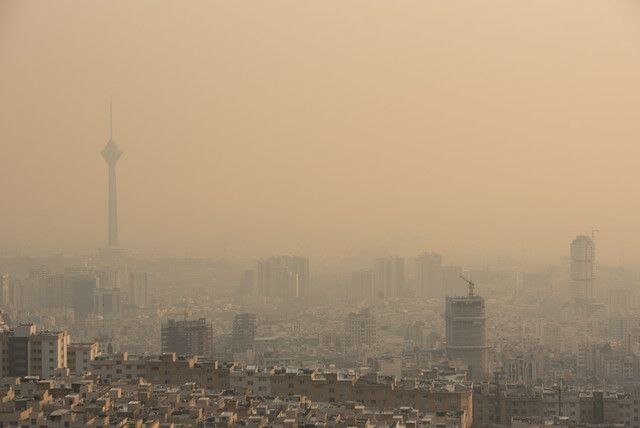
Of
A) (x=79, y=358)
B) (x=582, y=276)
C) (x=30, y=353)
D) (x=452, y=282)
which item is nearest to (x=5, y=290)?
(x=79, y=358)

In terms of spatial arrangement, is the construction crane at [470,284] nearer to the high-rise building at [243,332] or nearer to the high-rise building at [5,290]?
the high-rise building at [243,332]

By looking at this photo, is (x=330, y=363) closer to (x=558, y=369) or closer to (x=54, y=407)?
(x=558, y=369)

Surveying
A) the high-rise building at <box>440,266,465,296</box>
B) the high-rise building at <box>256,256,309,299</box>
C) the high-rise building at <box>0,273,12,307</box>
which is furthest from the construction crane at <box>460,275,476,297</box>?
the high-rise building at <box>0,273,12,307</box>

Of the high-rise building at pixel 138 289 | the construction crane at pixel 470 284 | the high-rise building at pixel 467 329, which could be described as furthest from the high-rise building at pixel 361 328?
the high-rise building at pixel 138 289

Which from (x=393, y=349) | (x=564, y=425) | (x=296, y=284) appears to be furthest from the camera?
(x=296, y=284)

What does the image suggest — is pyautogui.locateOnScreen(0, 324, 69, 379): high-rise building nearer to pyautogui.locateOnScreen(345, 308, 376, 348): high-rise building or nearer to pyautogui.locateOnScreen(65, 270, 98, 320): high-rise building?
pyautogui.locateOnScreen(65, 270, 98, 320): high-rise building

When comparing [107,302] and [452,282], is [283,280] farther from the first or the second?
[107,302]

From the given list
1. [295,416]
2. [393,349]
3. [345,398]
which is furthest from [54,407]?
[393,349]

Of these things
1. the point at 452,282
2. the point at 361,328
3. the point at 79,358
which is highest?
the point at 452,282
